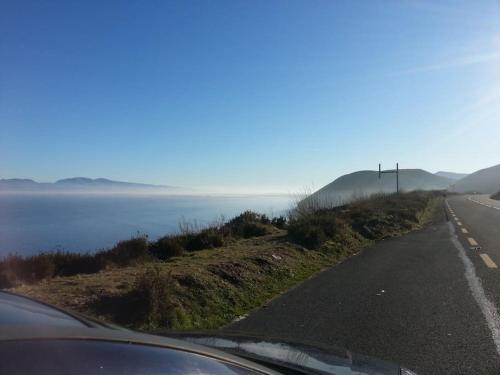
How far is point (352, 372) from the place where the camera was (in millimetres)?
2689

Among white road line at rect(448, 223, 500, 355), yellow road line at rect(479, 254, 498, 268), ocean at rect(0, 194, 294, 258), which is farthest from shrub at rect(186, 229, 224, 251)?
yellow road line at rect(479, 254, 498, 268)

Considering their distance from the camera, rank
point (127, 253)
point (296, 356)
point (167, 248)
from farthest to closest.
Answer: point (167, 248) < point (127, 253) < point (296, 356)

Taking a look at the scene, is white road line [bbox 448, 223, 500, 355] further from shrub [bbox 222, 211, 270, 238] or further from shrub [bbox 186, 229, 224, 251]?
shrub [bbox 222, 211, 270, 238]

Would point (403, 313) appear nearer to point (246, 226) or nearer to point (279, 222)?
point (246, 226)

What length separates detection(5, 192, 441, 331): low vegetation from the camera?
20.1 feet

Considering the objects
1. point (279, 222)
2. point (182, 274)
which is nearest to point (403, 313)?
point (182, 274)

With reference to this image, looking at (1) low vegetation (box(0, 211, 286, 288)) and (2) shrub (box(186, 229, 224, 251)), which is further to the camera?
(2) shrub (box(186, 229, 224, 251))

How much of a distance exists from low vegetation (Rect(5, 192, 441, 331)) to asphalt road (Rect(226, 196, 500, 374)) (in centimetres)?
73

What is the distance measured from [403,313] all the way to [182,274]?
11.7ft

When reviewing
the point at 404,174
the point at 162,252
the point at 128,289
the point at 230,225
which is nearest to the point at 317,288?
the point at 128,289

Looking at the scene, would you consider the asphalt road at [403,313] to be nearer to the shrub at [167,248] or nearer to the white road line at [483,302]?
the white road line at [483,302]

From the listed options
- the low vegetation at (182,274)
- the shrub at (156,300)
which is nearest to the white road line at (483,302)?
the low vegetation at (182,274)

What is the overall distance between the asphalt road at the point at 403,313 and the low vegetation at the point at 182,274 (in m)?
0.73

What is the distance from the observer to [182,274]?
767 cm
